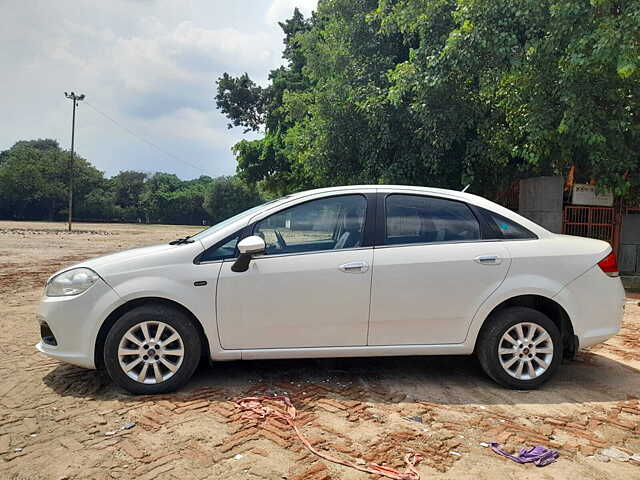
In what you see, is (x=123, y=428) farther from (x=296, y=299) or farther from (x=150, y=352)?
(x=296, y=299)

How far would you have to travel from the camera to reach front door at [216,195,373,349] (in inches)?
148

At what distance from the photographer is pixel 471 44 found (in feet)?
29.7

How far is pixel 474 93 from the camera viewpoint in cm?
1083

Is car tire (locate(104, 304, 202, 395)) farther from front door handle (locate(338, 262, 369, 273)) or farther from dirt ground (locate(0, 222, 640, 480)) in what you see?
front door handle (locate(338, 262, 369, 273))

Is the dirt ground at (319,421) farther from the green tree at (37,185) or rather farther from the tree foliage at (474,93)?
the green tree at (37,185)

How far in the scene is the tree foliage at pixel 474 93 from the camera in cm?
854

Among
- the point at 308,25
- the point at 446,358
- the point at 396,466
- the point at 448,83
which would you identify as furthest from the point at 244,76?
the point at 396,466

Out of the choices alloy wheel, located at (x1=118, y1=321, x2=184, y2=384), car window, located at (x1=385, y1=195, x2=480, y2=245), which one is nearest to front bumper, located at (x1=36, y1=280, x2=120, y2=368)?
alloy wheel, located at (x1=118, y1=321, x2=184, y2=384)

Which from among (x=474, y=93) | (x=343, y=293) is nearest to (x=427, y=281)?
(x=343, y=293)

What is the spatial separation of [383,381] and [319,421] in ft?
3.21

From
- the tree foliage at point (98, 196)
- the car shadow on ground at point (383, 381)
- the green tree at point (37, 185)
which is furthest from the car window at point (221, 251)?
the green tree at point (37, 185)

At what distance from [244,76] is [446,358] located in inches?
1050

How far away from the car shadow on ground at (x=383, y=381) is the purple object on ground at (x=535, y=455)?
72 centimetres

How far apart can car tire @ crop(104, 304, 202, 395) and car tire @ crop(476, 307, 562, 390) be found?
2.37 m
